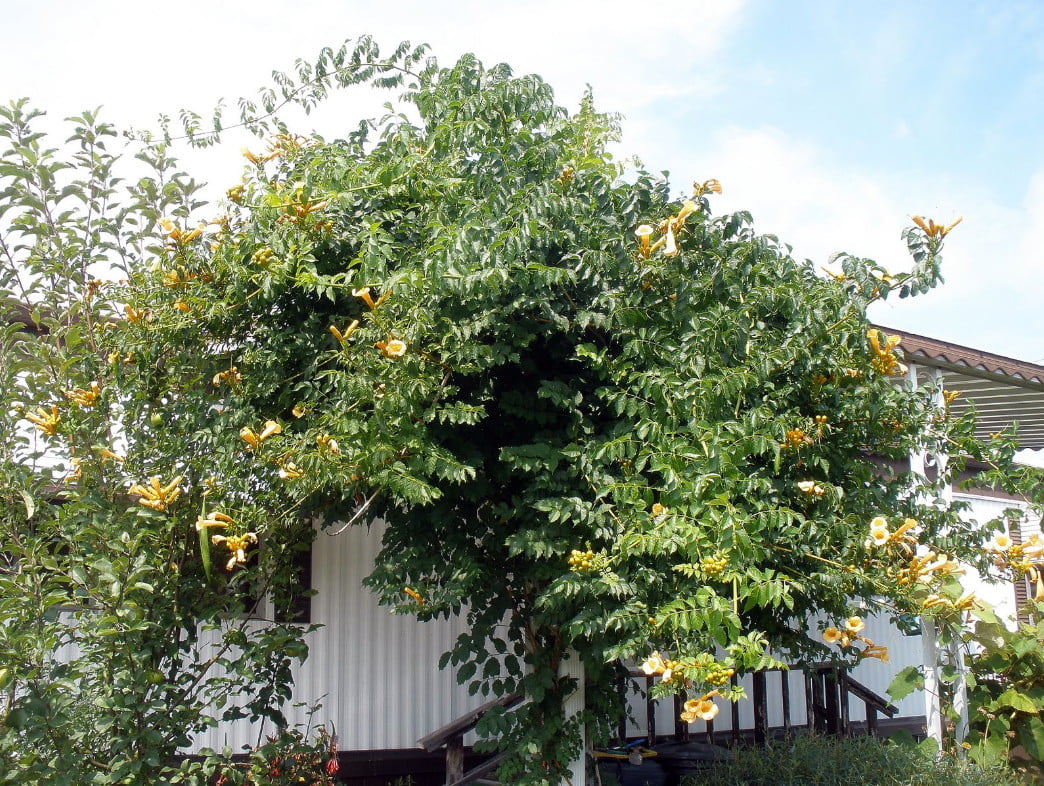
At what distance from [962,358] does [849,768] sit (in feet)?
11.6

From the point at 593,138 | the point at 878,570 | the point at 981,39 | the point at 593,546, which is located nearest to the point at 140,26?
the point at 593,138

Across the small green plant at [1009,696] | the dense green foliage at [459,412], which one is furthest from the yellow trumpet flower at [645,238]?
the small green plant at [1009,696]

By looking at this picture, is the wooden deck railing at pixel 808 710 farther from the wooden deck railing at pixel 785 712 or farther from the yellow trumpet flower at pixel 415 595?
the yellow trumpet flower at pixel 415 595

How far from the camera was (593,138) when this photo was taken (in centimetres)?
687

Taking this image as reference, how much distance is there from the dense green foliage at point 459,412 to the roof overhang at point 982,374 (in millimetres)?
1983

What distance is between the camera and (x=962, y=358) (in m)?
7.62

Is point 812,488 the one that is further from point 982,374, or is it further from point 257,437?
point 982,374

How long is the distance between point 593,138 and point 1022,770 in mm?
5388

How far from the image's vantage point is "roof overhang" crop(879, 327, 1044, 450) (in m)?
7.48

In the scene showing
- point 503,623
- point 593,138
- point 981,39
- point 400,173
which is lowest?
point 503,623

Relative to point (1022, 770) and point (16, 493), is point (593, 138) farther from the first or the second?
point (1022, 770)

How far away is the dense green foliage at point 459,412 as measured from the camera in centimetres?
434

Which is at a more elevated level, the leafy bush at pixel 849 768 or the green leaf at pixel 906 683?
the green leaf at pixel 906 683

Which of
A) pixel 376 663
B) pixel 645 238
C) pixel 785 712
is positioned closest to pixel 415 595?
pixel 645 238
